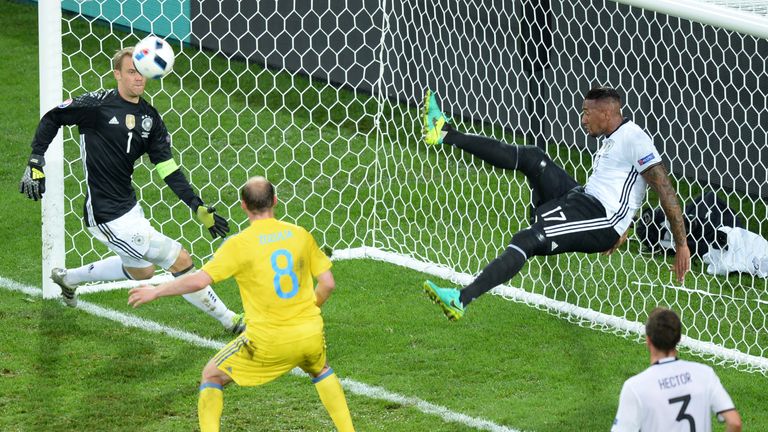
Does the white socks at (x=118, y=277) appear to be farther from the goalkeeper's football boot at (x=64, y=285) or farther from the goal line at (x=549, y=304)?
the goal line at (x=549, y=304)

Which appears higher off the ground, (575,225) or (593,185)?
(593,185)

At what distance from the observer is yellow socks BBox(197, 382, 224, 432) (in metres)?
7.06

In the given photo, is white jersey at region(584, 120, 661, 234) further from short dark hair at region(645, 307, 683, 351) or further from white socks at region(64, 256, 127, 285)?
white socks at region(64, 256, 127, 285)

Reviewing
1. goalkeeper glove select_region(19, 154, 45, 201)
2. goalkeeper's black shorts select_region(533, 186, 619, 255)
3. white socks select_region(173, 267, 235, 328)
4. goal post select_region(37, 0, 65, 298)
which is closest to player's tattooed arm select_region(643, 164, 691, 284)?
goalkeeper's black shorts select_region(533, 186, 619, 255)

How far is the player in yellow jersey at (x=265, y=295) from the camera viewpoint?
6887 millimetres

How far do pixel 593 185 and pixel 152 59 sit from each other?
3.07 meters

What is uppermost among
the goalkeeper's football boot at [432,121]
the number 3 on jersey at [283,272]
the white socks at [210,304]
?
the goalkeeper's football boot at [432,121]

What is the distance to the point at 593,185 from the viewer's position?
9047 millimetres

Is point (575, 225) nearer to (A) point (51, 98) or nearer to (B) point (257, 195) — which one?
(B) point (257, 195)

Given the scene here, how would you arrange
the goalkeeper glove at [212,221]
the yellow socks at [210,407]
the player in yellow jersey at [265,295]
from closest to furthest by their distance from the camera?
the player in yellow jersey at [265,295]
the yellow socks at [210,407]
the goalkeeper glove at [212,221]

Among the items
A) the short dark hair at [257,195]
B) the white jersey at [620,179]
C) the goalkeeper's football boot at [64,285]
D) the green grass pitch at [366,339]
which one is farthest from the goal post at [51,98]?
the white jersey at [620,179]

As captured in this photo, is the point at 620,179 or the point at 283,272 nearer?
the point at 283,272

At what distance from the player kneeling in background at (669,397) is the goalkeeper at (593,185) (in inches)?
110

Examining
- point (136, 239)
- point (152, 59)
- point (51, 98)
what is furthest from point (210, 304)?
point (51, 98)
